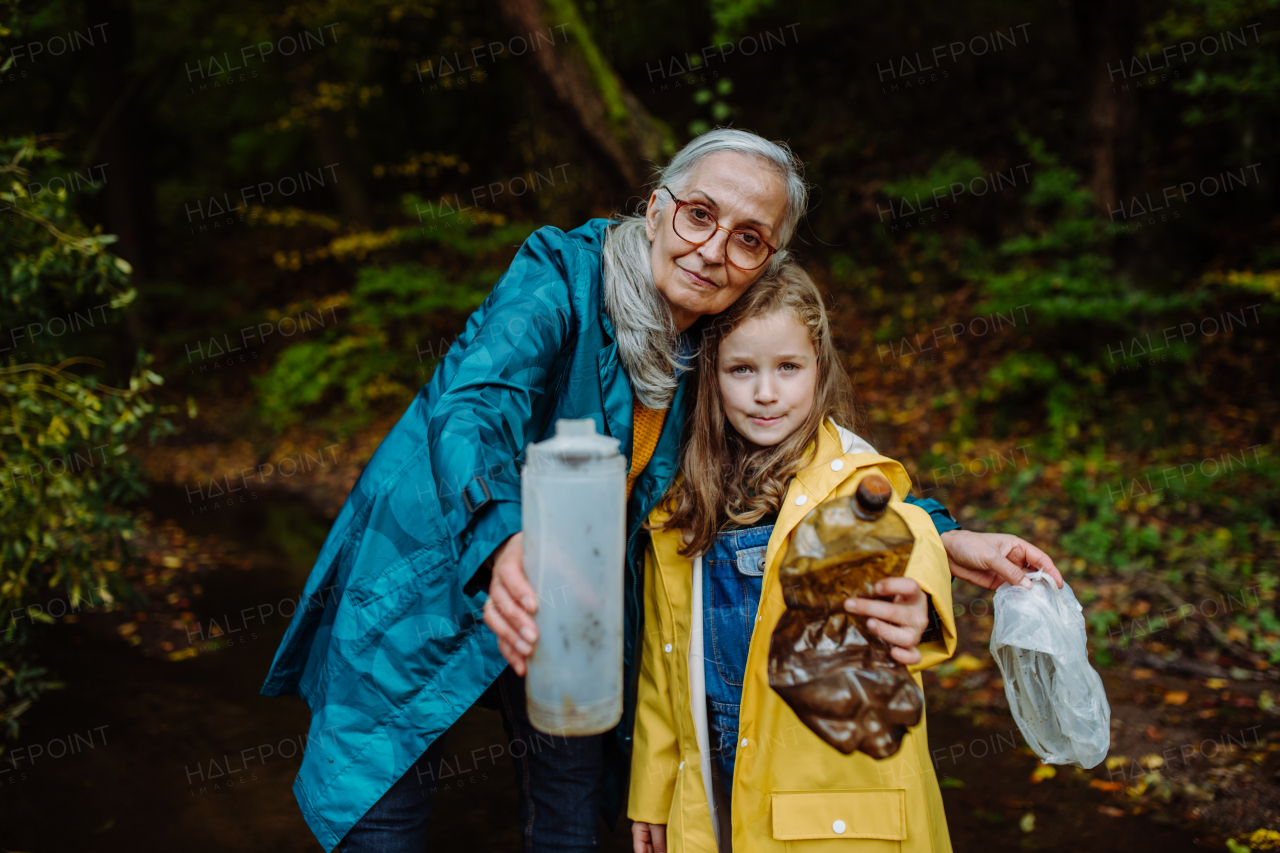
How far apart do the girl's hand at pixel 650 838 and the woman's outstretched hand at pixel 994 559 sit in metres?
1.04

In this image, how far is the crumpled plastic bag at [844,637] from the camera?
142 cm

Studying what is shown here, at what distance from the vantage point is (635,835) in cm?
218

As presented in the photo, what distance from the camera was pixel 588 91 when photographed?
6.50 metres

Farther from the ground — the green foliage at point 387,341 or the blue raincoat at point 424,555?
the green foliage at point 387,341

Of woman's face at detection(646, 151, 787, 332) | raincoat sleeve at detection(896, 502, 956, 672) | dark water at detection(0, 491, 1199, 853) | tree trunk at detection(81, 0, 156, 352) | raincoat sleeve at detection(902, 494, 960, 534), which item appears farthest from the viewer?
tree trunk at detection(81, 0, 156, 352)

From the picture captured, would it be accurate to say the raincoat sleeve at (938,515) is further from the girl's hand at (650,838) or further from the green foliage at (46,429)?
the green foliage at (46,429)

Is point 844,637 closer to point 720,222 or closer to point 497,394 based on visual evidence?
point 497,394

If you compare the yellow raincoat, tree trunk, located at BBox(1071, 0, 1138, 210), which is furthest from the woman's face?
tree trunk, located at BBox(1071, 0, 1138, 210)

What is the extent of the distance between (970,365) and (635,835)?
6.17m

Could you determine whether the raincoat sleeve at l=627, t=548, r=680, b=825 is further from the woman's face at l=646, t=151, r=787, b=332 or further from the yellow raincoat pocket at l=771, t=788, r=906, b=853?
the woman's face at l=646, t=151, r=787, b=332

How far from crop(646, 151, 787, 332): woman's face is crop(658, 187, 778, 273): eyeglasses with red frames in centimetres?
→ 1

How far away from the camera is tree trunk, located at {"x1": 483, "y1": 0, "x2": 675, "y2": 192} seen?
19.9 ft

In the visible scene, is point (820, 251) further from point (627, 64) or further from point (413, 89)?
point (413, 89)

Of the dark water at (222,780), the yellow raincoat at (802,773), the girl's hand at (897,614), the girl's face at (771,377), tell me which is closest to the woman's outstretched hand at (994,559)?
the yellow raincoat at (802,773)
